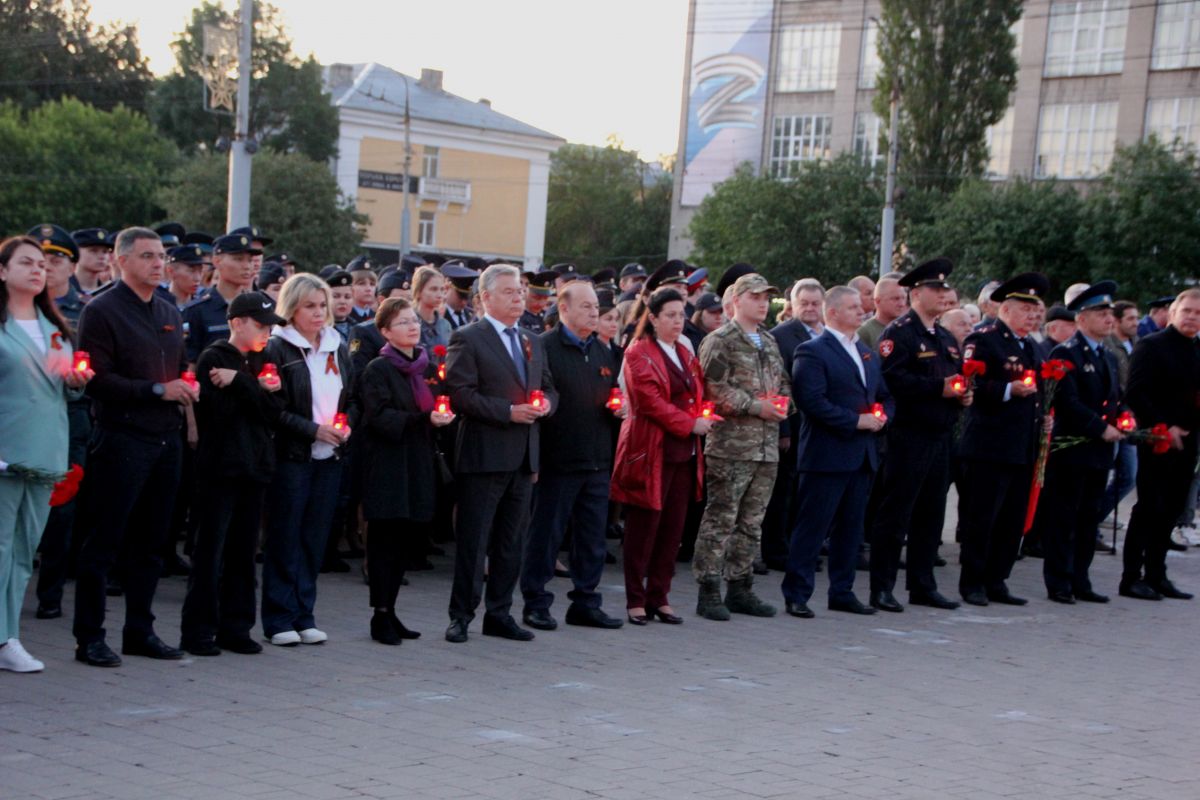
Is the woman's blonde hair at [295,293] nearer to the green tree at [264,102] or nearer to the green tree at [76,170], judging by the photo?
the green tree at [76,170]

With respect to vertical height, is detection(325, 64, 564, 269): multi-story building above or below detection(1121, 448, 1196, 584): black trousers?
above

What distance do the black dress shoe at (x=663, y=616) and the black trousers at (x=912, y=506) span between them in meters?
1.82

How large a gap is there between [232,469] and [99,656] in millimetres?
1157

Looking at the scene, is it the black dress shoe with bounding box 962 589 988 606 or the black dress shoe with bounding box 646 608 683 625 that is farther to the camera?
the black dress shoe with bounding box 962 589 988 606

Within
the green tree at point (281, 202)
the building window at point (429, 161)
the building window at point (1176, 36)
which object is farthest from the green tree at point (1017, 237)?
the building window at point (429, 161)

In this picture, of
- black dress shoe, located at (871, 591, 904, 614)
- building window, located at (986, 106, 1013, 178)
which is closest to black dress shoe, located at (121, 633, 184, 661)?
black dress shoe, located at (871, 591, 904, 614)

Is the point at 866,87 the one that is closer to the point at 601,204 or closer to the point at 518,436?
the point at 601,204

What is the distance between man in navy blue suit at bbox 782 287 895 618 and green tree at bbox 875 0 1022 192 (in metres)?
41.6

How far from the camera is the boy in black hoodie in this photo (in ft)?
26.1

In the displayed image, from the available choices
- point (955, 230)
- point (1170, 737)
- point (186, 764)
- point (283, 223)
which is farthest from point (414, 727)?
point (283, 223)

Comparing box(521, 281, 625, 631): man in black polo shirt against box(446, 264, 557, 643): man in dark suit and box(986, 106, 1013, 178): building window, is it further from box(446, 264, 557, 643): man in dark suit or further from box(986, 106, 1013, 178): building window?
box(986, 106, 1013, 178): building window

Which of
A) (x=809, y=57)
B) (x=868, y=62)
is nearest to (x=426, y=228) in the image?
(x=809, y=57)

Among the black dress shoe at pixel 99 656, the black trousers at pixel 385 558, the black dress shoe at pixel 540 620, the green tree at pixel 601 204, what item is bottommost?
the black dress shoe at pixel 540 620

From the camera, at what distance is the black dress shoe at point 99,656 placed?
764cm
